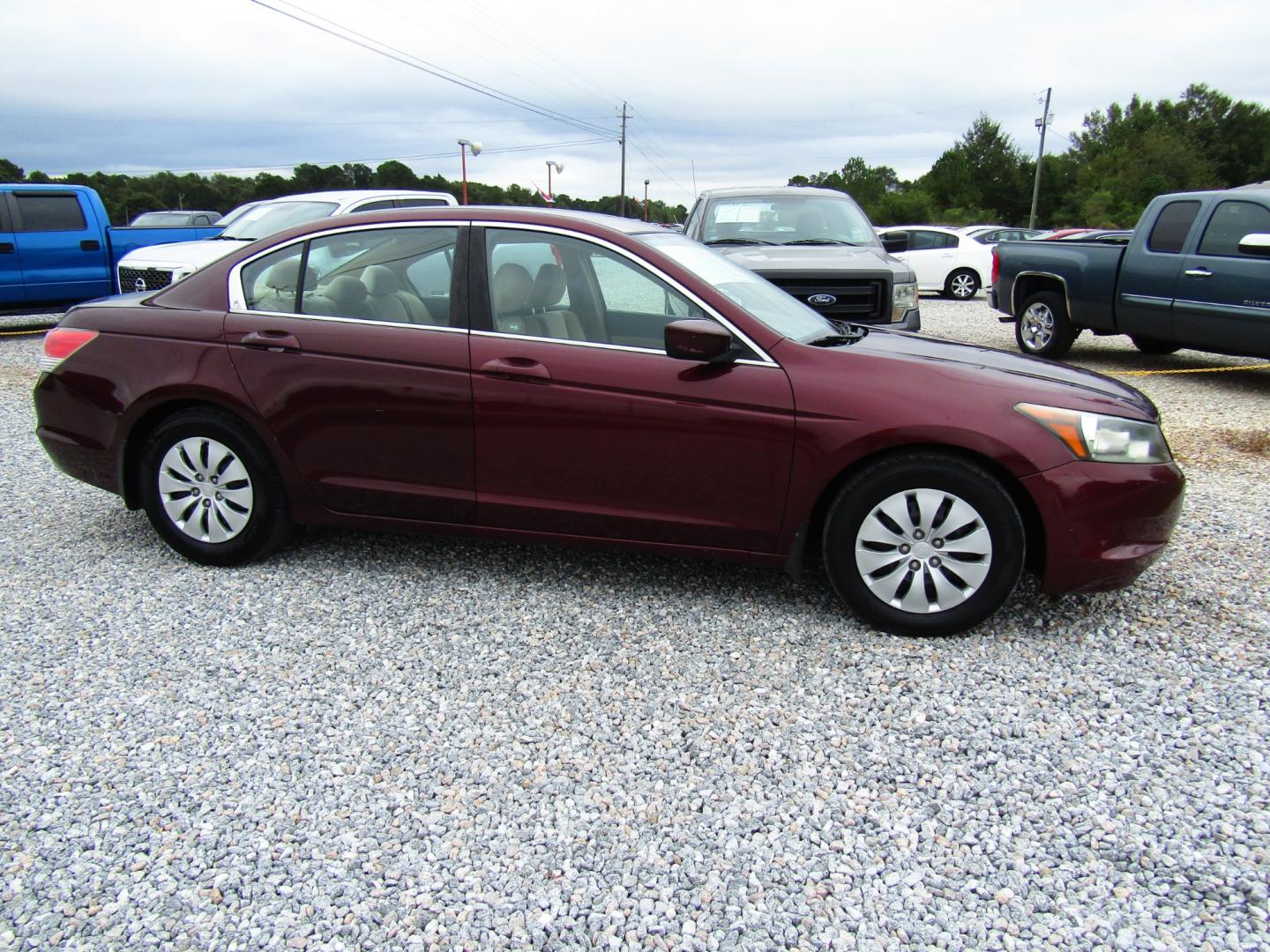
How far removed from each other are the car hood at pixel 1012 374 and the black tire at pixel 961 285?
1605 centimetres

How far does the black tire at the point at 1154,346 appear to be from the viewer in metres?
10.3

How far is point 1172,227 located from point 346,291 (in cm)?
864

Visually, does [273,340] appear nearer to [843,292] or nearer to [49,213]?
[843,292]

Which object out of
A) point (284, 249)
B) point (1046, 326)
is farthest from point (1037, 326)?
point (284, 249)

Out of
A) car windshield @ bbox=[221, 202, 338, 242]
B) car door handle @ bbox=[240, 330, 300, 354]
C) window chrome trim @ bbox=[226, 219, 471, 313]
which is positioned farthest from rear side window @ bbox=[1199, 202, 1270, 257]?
car windshield @ bbox=[221, 202, 338, 242]

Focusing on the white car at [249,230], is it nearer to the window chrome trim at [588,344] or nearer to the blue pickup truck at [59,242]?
the blue pickup truck at [59,242]

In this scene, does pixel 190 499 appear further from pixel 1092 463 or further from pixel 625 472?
pixel 1092 463

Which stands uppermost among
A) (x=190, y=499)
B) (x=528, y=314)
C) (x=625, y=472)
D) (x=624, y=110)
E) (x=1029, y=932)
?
(x=624, y=110)

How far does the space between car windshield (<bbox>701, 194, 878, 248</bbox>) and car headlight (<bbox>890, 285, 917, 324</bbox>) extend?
32.2 inches

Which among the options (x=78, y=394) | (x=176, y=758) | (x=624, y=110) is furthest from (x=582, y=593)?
(x=624, y=110)

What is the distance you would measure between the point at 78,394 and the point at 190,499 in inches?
28.4

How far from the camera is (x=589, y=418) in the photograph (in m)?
3.72

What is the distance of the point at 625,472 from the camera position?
374 centimetres

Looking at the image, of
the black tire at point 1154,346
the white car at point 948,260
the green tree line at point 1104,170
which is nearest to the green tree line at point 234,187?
the green tree line at point 1104,170
